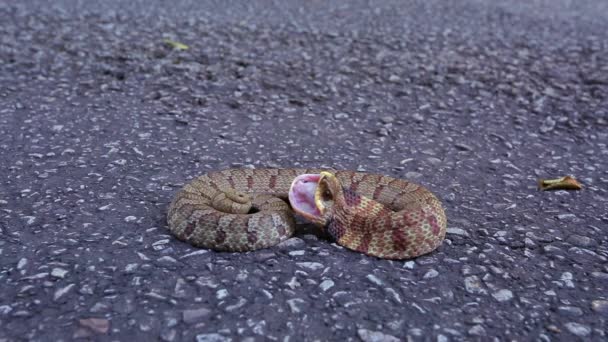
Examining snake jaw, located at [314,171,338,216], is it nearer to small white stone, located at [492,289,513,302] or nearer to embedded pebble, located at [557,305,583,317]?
small white stone, located at [492,289,513,302]

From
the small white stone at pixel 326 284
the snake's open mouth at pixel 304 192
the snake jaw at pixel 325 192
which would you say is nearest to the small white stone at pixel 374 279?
the small white stone at pixel 326 284

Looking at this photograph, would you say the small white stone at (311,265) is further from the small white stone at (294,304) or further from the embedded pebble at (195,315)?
the embedded pebble at (195,315)

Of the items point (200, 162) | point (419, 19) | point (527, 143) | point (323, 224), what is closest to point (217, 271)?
point (323, 224)

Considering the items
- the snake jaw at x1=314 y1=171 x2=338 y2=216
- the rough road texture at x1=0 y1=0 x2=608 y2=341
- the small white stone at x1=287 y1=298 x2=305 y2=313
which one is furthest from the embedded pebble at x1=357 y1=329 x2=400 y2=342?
the snake jaw at x1=314 y1=171 x2=338 y2=216

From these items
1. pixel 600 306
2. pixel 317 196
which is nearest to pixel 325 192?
pixel 317 196

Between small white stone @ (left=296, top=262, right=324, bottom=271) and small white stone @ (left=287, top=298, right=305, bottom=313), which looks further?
small white stone @ (left=296, top=262, right=324, bottom=271)

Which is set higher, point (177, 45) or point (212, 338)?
point (177, 45)

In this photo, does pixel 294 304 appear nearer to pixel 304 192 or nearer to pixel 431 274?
pixel 431 274

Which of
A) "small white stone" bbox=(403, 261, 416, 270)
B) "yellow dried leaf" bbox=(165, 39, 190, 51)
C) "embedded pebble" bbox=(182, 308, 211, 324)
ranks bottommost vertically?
"small white stone" bbox=(403, 261, 416, 270)
